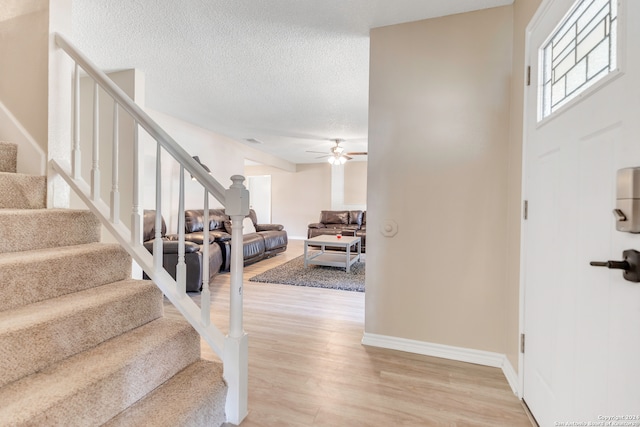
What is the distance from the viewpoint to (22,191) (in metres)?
1.57

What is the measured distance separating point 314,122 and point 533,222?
3.83 meters

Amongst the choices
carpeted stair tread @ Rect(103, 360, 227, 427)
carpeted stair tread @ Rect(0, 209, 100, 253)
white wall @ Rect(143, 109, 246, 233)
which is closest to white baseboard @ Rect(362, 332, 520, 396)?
carpeted stair tread @ Rect(103, 360, 227, 427)

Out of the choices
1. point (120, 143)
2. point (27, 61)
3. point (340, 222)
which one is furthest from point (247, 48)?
point (340, 222)

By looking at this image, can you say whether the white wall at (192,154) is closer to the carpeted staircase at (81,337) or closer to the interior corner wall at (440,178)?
the carpeted staircase at (81,337)

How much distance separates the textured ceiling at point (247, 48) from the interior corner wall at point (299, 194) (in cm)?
430

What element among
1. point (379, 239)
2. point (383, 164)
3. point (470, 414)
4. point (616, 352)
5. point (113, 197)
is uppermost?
point (383, 164)

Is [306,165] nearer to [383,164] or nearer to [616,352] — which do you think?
[383,164]

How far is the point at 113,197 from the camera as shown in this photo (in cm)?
155

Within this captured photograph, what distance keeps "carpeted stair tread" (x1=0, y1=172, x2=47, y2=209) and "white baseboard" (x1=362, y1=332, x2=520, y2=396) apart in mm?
2314

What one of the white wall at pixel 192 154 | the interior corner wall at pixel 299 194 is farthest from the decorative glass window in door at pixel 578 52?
the interior corner wall at pixel 299 194

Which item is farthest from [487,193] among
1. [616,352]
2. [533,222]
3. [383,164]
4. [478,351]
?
[616,352]

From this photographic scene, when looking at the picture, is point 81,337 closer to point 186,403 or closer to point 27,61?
point 186,403

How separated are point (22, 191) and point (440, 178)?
2.57 meters

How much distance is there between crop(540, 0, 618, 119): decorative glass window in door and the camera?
977 mm
